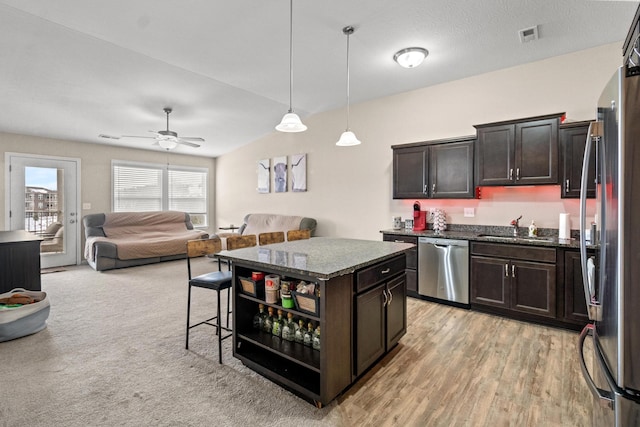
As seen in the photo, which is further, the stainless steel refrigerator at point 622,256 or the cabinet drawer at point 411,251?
the cabinet drawer at point 411,251

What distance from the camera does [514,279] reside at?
3256mm

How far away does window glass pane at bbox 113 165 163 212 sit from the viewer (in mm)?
6887

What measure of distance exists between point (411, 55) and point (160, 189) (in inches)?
266

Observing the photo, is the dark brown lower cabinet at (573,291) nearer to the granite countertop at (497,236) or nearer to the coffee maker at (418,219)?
the granite countertop at (497,236)

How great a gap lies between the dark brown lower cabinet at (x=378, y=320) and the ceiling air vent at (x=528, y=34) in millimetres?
2693

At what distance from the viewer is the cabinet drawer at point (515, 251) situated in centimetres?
305

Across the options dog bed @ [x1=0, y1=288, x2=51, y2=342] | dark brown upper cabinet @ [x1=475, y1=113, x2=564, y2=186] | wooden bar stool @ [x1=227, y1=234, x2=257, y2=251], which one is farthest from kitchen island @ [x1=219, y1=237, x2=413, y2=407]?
dog bed @ [x1=0, y1=288, x2=51, y2=342]

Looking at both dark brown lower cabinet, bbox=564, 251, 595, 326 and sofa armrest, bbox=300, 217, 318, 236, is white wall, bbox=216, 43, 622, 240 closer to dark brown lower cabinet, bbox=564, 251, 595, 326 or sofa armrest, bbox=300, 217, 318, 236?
sofa armrest, bbox=300, 217, 318, 236

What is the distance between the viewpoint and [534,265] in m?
3.13

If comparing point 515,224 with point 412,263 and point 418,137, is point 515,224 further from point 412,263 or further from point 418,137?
point 418,137

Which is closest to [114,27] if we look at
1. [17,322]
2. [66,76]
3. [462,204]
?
[66,76]

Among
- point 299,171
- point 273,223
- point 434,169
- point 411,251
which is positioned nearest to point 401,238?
point 411,251

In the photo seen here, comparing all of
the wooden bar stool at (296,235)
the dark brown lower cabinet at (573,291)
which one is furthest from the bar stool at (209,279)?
the dark brown lower cabinet at (573,291)

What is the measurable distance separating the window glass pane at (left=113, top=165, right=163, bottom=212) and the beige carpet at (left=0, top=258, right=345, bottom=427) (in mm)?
3872
